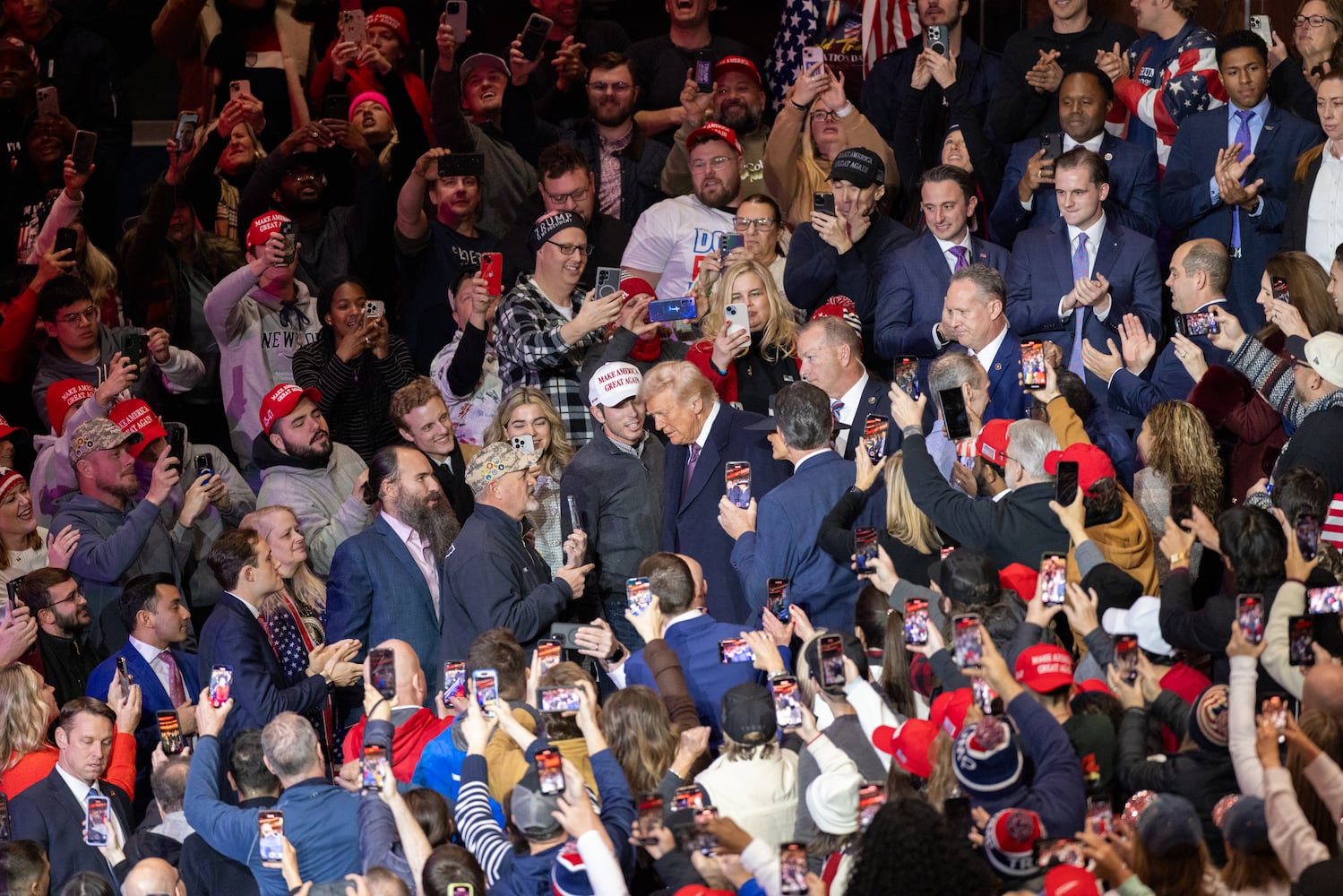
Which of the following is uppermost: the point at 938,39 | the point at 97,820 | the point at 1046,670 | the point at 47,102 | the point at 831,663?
the point at 938,39

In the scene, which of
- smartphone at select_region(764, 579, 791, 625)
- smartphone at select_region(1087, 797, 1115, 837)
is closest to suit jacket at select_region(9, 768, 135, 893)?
smartphone at select_region(764, 579, 791, 625)

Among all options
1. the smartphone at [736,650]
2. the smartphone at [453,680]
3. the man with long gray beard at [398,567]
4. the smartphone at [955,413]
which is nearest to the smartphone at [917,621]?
the smartphone at [736,650]

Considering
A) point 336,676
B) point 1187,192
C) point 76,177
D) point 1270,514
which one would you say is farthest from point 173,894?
point 1187,192

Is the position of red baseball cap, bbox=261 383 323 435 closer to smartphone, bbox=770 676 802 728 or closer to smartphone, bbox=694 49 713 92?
smartphone, bbox=694 49 713 92

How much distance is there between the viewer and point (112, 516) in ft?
23.3

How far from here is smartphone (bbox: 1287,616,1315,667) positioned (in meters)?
4.47

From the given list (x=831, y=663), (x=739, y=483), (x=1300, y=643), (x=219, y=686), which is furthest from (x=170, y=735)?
(x=1300, y=643)

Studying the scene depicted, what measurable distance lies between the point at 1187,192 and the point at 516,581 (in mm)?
3697

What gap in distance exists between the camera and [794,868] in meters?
3.89

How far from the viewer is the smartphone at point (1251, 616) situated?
173 inches

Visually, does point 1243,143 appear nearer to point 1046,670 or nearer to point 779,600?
point 779,600

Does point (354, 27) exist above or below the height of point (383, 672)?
above

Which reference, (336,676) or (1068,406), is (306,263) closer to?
(336,676)

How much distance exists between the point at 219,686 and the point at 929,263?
3481 millimetres
